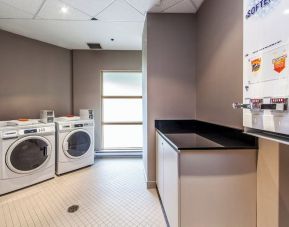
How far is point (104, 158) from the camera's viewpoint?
423 cm

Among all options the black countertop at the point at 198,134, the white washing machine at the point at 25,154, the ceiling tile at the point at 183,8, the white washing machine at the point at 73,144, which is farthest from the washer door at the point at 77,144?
the ceiling tile at the point at 183,8

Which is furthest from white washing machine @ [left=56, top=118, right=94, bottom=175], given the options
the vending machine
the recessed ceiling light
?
the vending machine

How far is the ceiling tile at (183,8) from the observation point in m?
2.37

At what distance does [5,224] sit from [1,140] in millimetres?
1084

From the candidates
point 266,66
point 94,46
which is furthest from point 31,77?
point 266,66

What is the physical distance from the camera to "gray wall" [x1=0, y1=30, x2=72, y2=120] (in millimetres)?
3131

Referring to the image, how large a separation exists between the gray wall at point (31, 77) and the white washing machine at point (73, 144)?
678 millimetres

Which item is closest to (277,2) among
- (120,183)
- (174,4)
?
(174,4)

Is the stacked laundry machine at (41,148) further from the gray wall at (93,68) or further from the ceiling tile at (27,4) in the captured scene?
the ceiling tile at (27,4)

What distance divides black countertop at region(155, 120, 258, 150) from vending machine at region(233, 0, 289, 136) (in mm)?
463

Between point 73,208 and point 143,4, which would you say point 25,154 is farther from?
point 143,4

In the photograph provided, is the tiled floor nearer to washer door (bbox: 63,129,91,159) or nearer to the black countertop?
washer door (bbox: 63,129,91,159)

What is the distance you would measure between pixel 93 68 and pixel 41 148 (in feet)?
6.93

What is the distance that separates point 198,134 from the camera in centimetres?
241
